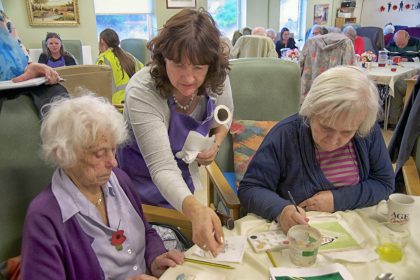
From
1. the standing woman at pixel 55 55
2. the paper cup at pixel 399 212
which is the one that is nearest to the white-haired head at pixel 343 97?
the paper cup at pixel 399 212

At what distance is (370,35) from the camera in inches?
291

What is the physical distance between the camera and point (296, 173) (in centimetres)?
135


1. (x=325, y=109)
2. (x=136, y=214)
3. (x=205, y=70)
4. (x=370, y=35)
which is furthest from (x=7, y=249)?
(x=370, y=35)

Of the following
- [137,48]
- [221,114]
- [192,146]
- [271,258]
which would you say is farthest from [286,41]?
[271,258]

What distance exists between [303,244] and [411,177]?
109cm

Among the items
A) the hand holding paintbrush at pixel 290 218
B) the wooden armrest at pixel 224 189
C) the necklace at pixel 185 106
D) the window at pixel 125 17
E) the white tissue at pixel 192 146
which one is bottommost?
the wooden armrest at pixel 224 189

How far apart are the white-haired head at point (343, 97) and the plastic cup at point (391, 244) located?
36 centimetres

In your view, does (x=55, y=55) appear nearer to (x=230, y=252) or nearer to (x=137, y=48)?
(x=137, y=48)

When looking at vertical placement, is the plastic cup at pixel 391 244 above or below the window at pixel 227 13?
below

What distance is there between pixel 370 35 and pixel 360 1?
3.45m

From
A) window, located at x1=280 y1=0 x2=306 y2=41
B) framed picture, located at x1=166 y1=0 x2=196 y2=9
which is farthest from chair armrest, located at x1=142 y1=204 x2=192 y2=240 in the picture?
window, located at x1=280 y1=0 x2=306 y2=41

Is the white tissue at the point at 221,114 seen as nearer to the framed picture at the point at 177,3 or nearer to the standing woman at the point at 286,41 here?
the framed picture at the point at 177,3

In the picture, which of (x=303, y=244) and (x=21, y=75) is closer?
(x=303, y=244)

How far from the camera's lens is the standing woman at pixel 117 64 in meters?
3.72
